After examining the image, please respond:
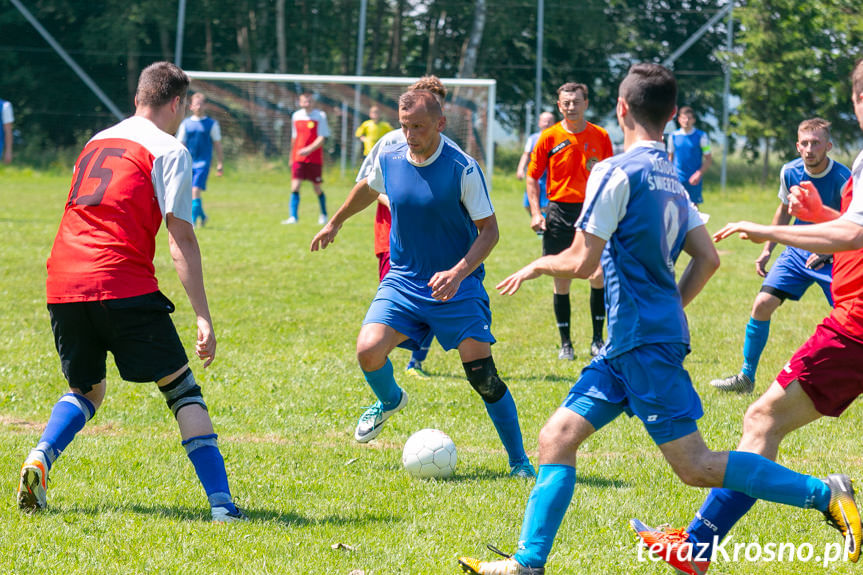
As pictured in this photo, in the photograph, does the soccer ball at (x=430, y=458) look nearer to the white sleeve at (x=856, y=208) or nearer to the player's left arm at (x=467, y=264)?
the player's left arm at (x=467, y=264)

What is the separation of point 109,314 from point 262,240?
417 inches

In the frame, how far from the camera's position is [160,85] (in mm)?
4320

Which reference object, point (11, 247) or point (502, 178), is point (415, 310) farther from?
point (502, 178)

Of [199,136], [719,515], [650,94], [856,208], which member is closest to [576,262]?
[650,94]

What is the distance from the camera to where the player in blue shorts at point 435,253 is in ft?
16.4

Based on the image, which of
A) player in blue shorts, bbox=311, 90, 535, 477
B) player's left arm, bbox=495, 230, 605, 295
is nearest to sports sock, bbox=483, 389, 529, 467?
player in blue shorts, bbox=311, 90, 535, 477

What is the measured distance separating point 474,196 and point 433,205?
0.22 metres

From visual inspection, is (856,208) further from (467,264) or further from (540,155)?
(540,155)

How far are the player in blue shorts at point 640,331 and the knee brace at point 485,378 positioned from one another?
1.41m

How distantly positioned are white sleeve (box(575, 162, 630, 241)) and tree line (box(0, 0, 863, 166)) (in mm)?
24590

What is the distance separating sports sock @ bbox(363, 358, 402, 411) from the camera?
533cm

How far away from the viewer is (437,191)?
16.4 ft

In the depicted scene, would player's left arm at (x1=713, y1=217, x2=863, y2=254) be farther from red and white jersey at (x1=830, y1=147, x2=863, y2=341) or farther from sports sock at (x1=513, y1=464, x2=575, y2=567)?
sports sock at (x1=513, y1=464, x2=575, y2=567)

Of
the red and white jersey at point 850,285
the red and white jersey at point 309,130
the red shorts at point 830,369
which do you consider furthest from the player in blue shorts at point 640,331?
the red and white jersey at point 309,130
